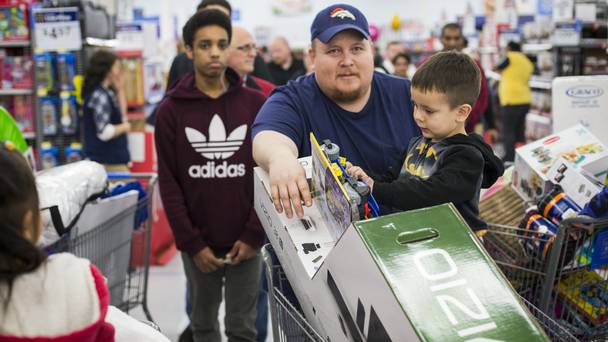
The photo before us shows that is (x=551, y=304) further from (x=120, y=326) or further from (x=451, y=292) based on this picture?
(x=120, y=326)

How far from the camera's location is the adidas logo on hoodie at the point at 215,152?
9.43ft

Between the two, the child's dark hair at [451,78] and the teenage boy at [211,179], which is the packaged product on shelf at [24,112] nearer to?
the teenage boy at [211,179]

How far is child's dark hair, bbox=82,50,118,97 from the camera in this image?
526cm

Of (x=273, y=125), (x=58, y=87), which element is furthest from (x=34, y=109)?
(x=273, y=125)

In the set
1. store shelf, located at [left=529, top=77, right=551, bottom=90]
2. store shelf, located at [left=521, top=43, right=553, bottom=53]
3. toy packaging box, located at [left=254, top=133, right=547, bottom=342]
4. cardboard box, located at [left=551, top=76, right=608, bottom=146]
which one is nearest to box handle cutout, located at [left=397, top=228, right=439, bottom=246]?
toy packaging box, located at [left=254, top=133, right=547, bottom=342]

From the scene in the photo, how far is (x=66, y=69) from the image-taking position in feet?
19.2

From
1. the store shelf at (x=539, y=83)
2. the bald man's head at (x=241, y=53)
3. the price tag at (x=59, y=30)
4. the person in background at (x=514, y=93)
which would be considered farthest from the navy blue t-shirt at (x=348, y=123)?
the store shelf at (x=539, y=83)

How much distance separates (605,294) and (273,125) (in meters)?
1.33

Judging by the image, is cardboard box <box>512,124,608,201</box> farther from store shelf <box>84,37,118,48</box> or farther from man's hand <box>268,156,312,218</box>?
store shelf <box>84,37,118,48</box>

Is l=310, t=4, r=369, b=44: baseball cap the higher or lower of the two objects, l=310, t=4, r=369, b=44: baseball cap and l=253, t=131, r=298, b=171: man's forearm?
the higher

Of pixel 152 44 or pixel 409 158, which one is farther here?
pixel 152 44

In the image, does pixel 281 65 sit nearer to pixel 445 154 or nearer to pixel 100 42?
pixel 100 42

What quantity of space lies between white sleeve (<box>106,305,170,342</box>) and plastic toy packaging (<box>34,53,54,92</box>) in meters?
4.82

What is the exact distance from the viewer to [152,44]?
820 cm
